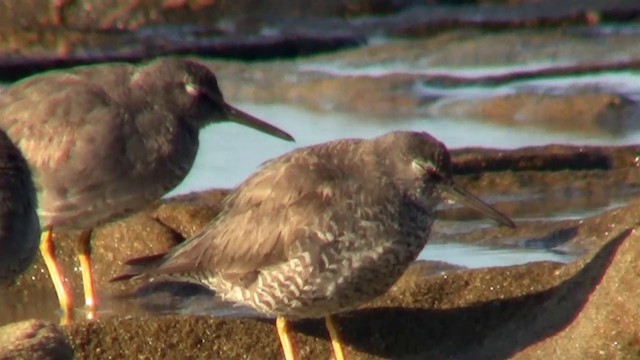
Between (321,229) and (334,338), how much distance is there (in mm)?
526

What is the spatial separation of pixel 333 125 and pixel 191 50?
3.72 meters

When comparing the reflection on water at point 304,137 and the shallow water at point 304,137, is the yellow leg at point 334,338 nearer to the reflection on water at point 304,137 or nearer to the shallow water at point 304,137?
the shallow water at point 304,137

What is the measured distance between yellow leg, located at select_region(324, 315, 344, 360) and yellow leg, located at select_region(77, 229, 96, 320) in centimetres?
152

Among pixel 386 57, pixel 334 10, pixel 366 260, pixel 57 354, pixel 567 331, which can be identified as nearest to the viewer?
pixel 57 354

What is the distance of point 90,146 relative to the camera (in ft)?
30.3

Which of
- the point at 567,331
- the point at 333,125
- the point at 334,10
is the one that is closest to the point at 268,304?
the point at 567,331

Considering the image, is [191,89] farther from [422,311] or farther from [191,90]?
[422,311]

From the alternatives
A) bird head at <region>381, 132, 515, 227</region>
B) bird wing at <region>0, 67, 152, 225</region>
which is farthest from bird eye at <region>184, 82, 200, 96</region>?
bird head at <region>381, 132, 515, 227</region>

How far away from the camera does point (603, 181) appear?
37.4 ft

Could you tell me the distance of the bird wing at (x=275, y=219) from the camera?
8.09 metres

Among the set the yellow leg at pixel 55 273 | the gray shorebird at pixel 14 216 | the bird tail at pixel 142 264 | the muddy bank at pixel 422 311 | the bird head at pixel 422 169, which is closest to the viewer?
the gray shorebird at pixel 14 216

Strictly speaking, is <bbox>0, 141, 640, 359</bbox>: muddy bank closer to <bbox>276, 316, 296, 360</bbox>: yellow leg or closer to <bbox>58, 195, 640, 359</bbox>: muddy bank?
<bbox>58, 195, 640, 359</bbox>: muddy bank

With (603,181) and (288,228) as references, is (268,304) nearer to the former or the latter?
(288,228)

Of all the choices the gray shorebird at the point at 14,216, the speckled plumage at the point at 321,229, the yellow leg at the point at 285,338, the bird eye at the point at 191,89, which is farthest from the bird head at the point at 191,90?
the gray shorebird at the point at 14,216
